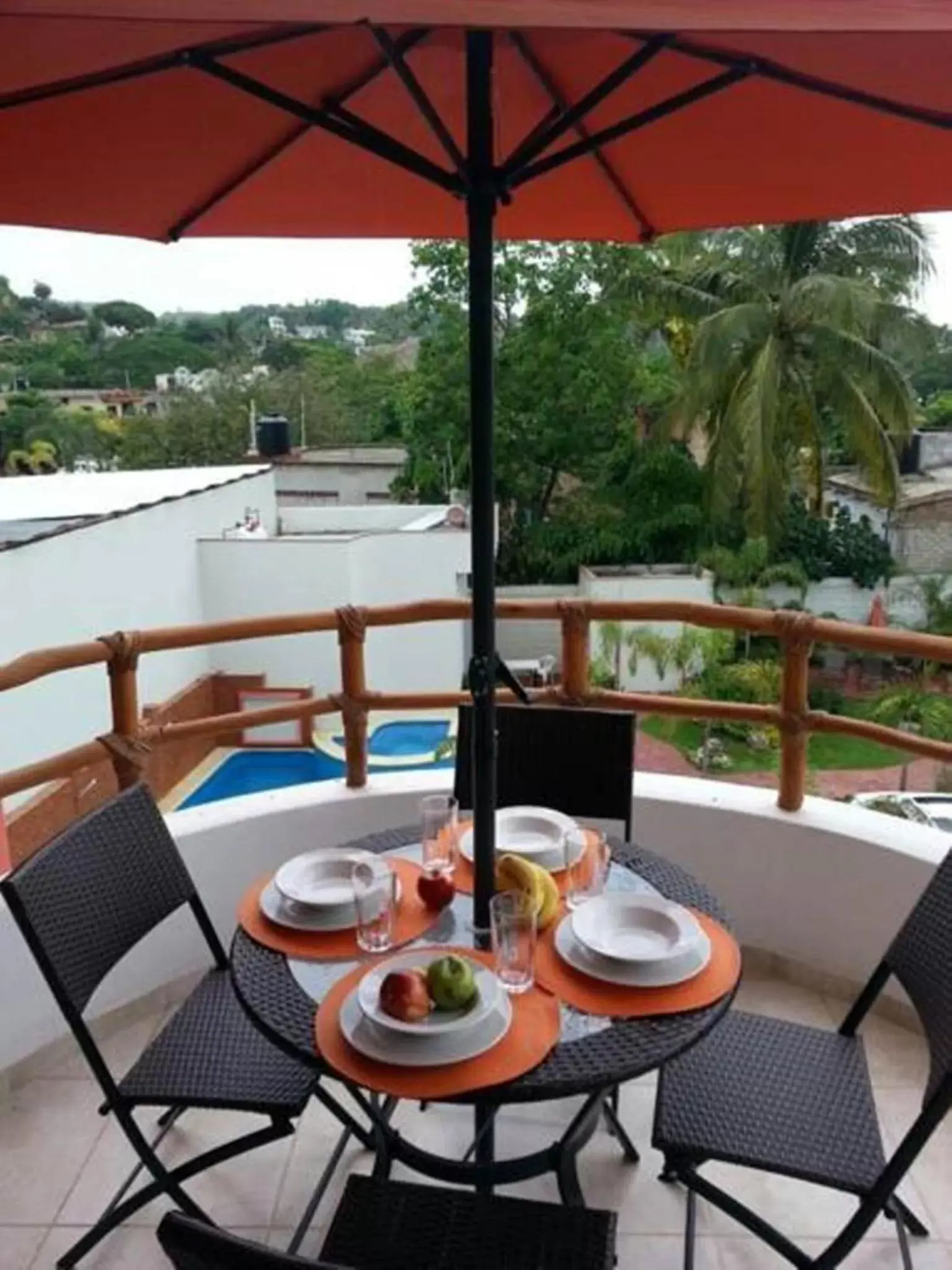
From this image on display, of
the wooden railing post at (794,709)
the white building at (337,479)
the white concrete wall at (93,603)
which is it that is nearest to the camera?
the wooden railing post at (794,709)

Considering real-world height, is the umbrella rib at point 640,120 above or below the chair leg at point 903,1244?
above

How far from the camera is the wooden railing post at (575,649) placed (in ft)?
7.76

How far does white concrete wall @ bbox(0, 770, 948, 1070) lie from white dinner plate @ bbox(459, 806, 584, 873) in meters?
0.64

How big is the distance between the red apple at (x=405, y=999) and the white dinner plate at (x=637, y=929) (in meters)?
0.28

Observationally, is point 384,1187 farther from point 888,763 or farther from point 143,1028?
point 888,763

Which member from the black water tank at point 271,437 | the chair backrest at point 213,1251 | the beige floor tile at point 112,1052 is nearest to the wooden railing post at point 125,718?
the beige floor tile at point 112,1052

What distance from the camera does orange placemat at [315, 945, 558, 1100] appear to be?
3.99ft

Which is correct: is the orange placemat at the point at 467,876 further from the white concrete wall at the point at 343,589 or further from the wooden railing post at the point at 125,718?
the white concrete wall at the point at 343,589

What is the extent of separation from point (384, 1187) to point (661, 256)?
1421 centimetres

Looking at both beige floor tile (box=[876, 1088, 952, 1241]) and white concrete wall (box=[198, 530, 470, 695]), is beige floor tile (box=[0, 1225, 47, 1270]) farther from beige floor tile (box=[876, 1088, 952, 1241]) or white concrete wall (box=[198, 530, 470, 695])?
white concrete wall (box=[198, 530, 470, 695])

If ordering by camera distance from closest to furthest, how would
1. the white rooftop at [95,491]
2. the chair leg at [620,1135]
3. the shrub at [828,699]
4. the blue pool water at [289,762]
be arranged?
the chair leg at [620,1135], the white rooftop at [95,491], the blue pool water at [289,762], the shrub at [828,699]

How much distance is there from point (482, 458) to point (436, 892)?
71 cm

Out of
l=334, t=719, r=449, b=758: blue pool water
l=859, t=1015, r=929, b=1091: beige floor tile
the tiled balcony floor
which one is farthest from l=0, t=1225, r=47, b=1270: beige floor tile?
l=334, t=719, r=449, b=758: blue pool water

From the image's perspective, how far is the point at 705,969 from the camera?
4.74 ft
